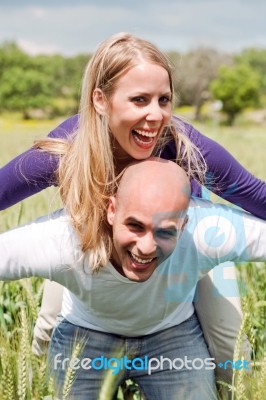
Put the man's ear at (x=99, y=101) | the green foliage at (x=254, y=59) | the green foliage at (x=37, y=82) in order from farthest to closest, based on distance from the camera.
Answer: the green foliage at (x=254, y=59), the green foliage at (x=37, y=82), the man's ear at (x=99, y=101)

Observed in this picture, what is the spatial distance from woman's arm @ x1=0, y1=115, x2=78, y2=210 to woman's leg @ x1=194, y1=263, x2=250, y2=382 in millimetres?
625

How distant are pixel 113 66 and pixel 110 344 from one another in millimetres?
853

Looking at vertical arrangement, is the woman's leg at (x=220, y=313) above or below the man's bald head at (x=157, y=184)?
below

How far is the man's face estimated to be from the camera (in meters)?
1.59

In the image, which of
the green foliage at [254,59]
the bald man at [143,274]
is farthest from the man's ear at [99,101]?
the green foliage at [254,59]

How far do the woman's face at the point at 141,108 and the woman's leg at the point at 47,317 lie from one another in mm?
656

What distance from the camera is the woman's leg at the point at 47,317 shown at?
2.30 metres

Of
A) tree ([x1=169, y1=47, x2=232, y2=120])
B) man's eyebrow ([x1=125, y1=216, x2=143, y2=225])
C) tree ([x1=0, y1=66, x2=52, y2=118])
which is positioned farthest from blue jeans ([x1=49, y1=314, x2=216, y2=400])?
tree ([x1=0, y1=66, x2=52, y2=118])

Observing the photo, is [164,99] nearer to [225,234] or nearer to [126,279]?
[225,234]

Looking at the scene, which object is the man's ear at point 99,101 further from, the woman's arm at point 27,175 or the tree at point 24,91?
the tree at point 24,91

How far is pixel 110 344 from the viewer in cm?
208

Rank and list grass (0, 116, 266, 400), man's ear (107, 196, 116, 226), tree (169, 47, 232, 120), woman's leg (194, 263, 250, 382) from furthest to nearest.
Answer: tree (169, 47, 232, 120), woman's leg (194, 263, 250, 382), man's ear (107, 196, 116, 226), grass (0, 116, 266, 400)

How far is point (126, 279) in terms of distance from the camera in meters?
1.88

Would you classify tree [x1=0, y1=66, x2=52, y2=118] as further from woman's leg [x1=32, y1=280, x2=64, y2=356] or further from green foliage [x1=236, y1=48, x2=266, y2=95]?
woman's leg [x1=32, y1=280, x2=64, y2=356]
